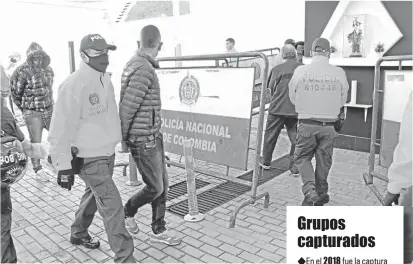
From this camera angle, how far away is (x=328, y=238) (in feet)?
9.35

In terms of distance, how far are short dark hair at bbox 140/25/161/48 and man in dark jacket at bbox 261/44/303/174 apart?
2.72 metres

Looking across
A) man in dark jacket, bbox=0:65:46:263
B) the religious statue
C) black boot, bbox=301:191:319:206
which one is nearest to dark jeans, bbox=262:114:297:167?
black boot, bbox=301:191:319:206

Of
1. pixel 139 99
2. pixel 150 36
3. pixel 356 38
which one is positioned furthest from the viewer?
pixel 356 38

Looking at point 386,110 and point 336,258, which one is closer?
point 336,258

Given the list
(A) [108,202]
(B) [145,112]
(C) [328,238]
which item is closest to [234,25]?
(B) [145,112]

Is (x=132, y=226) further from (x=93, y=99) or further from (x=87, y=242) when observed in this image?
(x=93, y=99)

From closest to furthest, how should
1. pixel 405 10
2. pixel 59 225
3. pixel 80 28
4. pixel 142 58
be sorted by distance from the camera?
pixel 142 58, pixel 59 225, pixel 405 10, pixel 80 28

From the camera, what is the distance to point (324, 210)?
10.0ft

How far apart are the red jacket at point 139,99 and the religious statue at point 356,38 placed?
16.8ft

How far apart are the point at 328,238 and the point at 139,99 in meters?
1.95

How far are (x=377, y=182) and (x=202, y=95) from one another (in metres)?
2.91

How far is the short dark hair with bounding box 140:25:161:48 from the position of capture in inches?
132

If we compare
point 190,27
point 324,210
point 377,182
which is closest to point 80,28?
point 190,27

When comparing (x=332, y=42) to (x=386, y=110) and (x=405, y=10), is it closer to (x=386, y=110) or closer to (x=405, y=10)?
(x=405, y=10)
